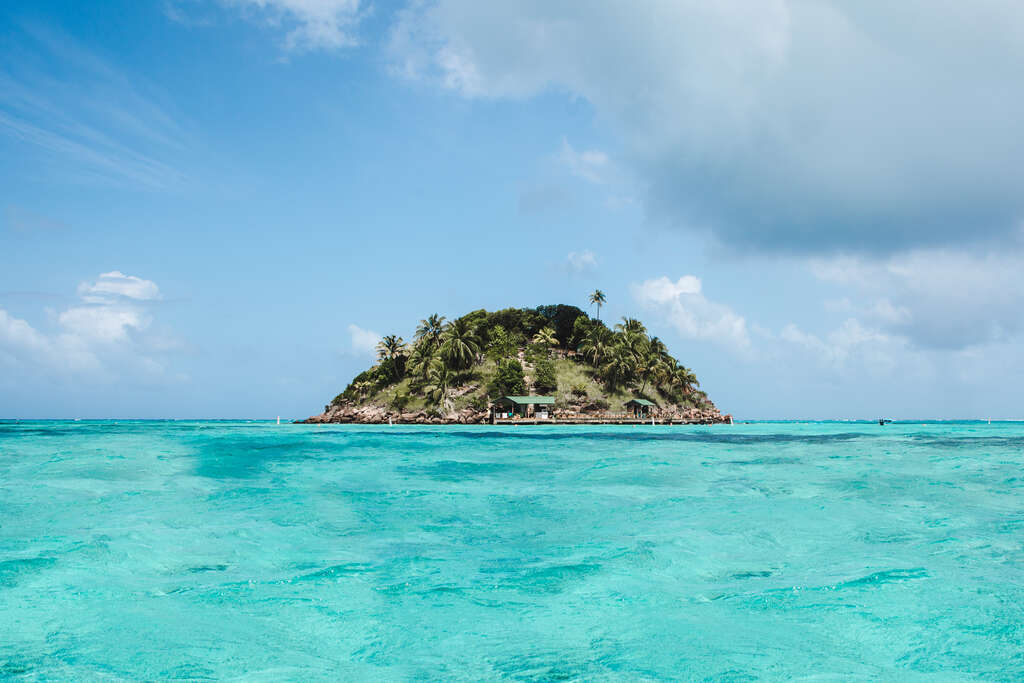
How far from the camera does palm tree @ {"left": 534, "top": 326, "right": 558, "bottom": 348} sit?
11138cm

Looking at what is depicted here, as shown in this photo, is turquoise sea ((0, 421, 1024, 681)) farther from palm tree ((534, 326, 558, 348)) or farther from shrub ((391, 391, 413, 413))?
palm tree ((534, 326, 558, 348))

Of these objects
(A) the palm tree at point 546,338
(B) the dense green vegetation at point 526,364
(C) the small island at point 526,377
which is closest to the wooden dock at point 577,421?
(C) the small island at point 526,377

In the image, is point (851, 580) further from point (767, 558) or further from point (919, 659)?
point (919, 659)

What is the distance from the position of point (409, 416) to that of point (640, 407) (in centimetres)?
4136

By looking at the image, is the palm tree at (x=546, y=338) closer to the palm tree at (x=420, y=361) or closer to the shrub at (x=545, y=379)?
the shrub at (x=545, y=379)

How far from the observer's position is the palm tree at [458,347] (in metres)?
105

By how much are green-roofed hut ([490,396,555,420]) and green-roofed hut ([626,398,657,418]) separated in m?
14.3

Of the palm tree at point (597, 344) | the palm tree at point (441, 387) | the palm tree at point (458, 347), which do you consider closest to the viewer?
the palm tree at point (441, 387)

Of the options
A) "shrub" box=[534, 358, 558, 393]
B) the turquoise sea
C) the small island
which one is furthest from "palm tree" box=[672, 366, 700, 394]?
the turquoise sea

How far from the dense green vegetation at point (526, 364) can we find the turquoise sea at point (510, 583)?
8658 cm

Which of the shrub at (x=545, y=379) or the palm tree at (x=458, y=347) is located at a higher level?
the palm tree at (x=458, y=347)

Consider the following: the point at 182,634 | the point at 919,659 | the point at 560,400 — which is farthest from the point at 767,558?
the point at 560,400

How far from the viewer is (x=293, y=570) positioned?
9.50 meters

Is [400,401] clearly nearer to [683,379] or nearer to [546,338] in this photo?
[546,338]
